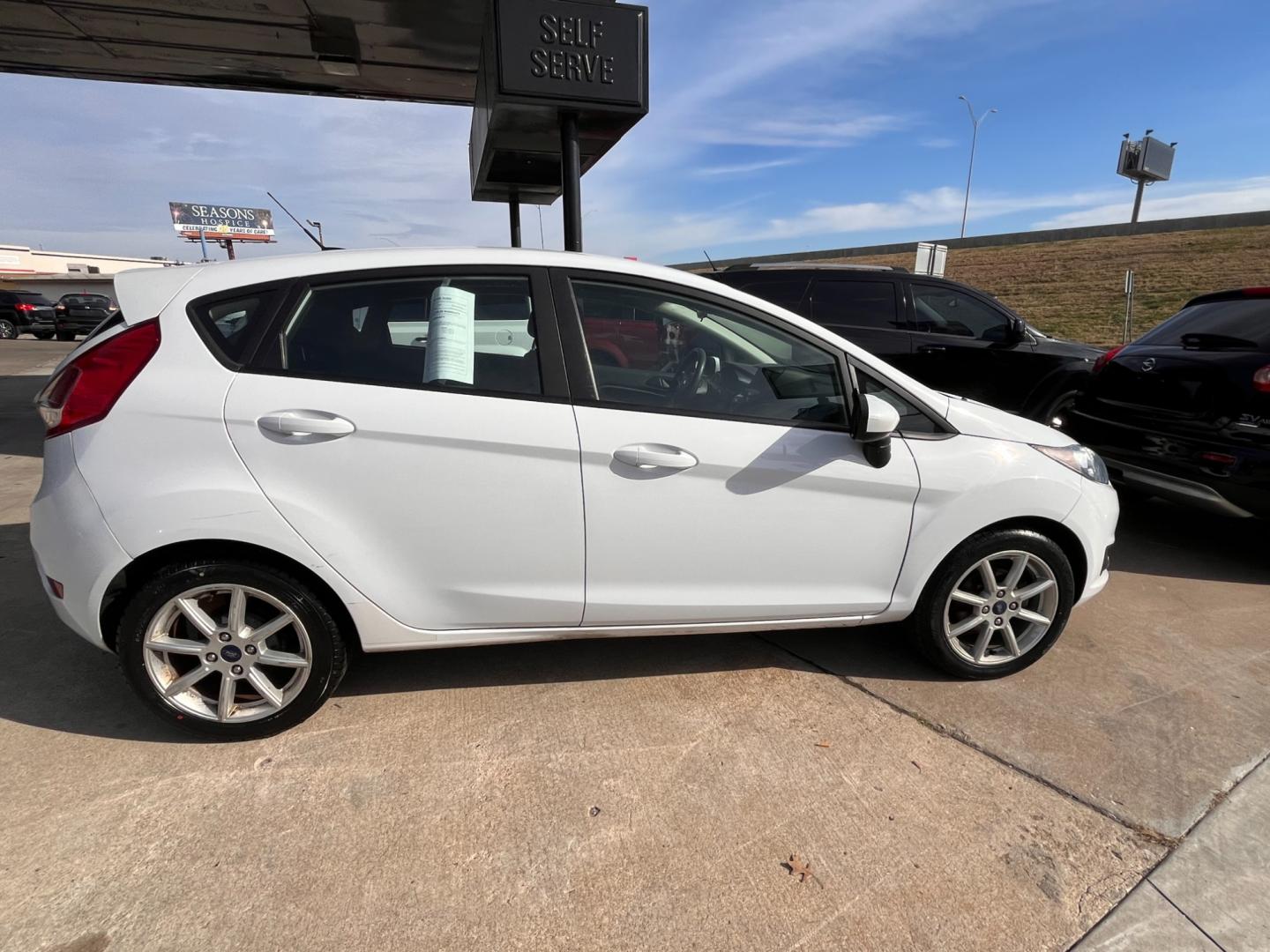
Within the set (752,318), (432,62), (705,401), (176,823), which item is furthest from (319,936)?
(432,62)

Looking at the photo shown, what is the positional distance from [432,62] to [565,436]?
26.8 feet

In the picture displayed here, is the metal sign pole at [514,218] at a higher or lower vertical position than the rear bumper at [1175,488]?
higher

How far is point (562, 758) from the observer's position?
2438 millimetres

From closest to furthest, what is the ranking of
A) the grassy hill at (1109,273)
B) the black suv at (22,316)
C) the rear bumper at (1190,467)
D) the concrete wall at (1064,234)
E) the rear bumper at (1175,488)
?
1. the rear bumper at (1190,467)
2. the rear bumper at (1175,488)
3. the grassy hill at (1109,273)
4. the black suv at (22,316)
5. the concrete wall at (1064,234)

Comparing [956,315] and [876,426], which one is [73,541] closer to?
[876,426]

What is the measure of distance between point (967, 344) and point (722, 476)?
16.7 feet

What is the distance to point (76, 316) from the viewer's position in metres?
23.5

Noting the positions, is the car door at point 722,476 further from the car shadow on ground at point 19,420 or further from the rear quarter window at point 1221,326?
the car shadow on ground at point 19,420

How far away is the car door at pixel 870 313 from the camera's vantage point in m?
6.64

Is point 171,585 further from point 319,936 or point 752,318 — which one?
point 752,318

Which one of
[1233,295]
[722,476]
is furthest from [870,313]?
[722,476]

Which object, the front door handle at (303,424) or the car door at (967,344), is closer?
the front door handle at (303,424)

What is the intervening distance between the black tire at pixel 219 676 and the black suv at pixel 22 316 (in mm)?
29262

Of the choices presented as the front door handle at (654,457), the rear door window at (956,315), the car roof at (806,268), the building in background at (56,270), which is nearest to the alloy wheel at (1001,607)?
the front door handle at (654,457)
